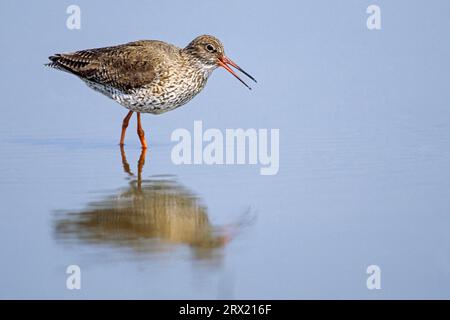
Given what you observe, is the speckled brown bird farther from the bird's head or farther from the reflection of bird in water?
the reflection of bird in water

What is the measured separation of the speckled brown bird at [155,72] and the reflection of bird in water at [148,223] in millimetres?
2849

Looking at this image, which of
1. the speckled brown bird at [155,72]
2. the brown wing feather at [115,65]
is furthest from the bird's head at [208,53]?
the brown wing feather at [115,65]

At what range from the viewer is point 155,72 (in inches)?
553

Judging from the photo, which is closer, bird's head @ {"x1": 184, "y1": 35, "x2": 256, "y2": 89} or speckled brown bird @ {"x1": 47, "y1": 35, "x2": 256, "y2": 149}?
speckled brown bird @ {"x1": 47, "y1": 35, "x2": 256, "y2": 149}

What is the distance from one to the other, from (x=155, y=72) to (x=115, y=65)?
910 millimetres

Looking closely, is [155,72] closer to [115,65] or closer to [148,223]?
[115,65]

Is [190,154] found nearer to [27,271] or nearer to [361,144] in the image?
[361,144]

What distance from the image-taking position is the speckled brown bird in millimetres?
14062

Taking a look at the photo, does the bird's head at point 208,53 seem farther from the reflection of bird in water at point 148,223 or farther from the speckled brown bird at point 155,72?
the reflection of bird in water at point 148,223

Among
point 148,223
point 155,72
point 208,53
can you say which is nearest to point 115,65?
point 155,72

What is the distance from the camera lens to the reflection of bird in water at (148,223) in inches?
367

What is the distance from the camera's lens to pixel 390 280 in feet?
27.3

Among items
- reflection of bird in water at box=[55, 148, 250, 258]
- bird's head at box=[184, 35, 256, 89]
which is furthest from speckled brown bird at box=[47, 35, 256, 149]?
reflection of bird in water at box=[55, 148, 250, 258]

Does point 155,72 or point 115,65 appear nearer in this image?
point 155,72
